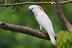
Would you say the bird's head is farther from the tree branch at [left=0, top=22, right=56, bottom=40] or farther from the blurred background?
the blurred background

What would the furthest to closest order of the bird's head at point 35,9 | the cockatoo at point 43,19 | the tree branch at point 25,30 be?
the bird's head at point 35,9
the cockatoo at point 43,19
the tree branch at point 25,30

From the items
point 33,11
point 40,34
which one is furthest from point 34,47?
point 40,34

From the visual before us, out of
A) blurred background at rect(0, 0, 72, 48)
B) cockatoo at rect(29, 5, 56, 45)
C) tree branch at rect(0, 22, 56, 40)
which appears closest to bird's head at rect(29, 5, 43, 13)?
cockatoo at rect(29, 5, 56, 45)

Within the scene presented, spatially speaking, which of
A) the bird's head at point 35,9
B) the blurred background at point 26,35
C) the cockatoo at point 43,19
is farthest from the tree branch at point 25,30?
the blurred background at point 26,35

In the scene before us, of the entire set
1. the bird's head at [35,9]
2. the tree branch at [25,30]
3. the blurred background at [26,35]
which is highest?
the tree branch at [25,30]

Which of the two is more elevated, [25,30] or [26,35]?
[25,30]

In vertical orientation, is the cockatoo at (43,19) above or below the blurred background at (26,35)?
above

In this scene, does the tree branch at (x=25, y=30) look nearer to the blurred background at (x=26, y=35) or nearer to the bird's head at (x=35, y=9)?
the bird's head at (x=35, y=9)

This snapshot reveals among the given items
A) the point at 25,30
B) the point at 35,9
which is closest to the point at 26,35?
the point at 35,9

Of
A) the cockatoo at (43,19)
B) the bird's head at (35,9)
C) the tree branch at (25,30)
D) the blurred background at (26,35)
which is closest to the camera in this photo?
the tree branch at (25,30)

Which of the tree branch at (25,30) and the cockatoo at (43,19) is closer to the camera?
the tree branch at (25,30)

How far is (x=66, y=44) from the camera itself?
1954 mm

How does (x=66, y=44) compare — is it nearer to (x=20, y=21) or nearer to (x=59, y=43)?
(x=59, y=43)

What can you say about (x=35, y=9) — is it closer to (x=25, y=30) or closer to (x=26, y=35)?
(x=25, y=30)
